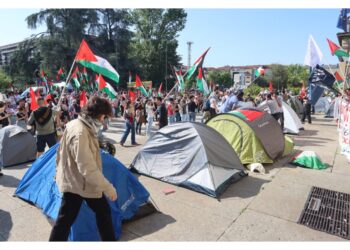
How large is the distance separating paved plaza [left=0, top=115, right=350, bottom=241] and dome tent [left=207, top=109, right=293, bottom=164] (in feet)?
1.73

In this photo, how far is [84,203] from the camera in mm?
3273

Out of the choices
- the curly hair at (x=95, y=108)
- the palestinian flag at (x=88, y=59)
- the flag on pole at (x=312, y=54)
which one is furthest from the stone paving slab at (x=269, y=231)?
the flag on pole at (x=312, y=54)

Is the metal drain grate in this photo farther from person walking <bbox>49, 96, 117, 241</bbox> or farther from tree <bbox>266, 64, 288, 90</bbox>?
tree <bbox>266, 64, 288, 90</bbox>

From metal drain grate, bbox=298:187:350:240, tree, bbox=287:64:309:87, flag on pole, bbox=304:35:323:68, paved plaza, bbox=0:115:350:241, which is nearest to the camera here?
paved plaza, bbox=0:115:350:241

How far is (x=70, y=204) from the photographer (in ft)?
8.67

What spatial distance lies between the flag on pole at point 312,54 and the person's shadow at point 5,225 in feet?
31.0

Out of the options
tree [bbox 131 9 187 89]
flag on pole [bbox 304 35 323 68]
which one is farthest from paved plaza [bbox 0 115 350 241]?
tree [bbox 131 9 187 89]

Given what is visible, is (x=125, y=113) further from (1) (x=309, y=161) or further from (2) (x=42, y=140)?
(1) (x=309, y=161)

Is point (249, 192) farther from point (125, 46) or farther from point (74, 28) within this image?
point (125, 46)

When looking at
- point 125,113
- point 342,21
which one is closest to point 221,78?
point 342,21

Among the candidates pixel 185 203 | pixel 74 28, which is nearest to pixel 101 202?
pixel 185 203

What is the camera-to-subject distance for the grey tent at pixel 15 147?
247 inches

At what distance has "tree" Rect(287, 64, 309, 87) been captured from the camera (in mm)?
57675

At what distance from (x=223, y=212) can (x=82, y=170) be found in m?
2.47
